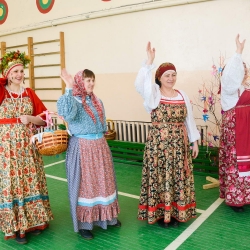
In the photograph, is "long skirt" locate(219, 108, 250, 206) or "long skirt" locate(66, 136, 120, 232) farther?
"long skirt" locate(219, 108, 250, 206)

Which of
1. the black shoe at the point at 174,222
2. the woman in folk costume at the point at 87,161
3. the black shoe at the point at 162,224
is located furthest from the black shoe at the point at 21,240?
the black shoe at the point at 174,222

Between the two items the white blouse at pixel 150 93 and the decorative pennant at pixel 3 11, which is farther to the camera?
the decorative pennant at pixel 3 11

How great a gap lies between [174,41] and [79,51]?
1880mm

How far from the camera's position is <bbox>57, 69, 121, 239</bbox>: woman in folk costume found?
104 inches

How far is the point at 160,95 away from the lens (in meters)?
2.79

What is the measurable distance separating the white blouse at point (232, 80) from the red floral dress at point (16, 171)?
1747 millimetres

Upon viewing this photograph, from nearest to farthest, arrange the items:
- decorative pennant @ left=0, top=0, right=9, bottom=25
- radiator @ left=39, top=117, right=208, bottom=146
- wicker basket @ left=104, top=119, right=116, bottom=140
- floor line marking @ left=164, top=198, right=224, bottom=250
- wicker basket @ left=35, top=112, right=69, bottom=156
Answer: wicker basket @ left=35, top=112, right=69, bottom=156, floor line marking @ left=164, top=198, right=224, bottom=250, radiator @ left=39, top=117, right=208, bottom=146, wicker basket @ left=104, top=119, right=116, bottom=140, decorative pennant @ left=0, top=0, right=9, bottom=25

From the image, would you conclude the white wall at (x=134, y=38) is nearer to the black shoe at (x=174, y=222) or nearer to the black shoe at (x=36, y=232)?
the black shoe at (x=174, y=222)

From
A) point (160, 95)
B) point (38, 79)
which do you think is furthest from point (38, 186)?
point (38, 79)

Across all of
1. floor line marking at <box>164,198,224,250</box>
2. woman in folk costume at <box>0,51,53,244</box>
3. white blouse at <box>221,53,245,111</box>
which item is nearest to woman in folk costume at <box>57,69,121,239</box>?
woman in folk costume at <box>0,51,53,244</box>

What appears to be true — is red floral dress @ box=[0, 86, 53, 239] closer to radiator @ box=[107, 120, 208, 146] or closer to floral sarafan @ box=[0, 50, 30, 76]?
floral sarafan @ box=[0, 50, 30, 76]

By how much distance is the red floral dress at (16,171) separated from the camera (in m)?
2.65

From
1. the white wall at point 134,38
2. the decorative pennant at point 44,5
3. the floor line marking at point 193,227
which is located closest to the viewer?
the floor line marking at point 193,227

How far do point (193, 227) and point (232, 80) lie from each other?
1.36m
